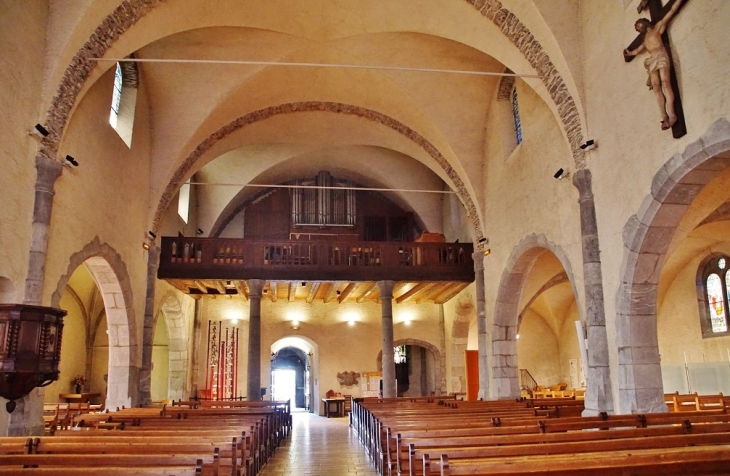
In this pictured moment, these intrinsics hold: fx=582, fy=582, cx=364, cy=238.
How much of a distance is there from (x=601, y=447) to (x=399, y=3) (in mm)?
9401

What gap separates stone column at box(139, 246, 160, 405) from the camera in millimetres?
13969

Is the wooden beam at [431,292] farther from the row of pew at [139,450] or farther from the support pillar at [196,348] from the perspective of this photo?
the row of pew at [139,450]

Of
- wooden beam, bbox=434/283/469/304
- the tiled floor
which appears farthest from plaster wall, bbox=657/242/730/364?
the tiled floor

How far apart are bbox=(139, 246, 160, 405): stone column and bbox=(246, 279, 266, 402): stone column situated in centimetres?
269

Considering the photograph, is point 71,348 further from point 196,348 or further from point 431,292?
point 431,292

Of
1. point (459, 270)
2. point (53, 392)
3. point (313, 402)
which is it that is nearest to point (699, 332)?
point (459, 270)

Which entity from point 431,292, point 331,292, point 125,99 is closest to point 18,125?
point 125,99

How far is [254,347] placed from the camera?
54.5 feet

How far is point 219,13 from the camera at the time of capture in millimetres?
11547

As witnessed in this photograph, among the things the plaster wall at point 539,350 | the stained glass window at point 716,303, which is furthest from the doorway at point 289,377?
the stained glass window at point 716,303

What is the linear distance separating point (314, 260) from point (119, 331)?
18.4 feet

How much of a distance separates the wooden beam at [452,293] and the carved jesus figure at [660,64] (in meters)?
11.0

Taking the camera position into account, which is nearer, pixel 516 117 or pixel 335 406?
pixel 516 117

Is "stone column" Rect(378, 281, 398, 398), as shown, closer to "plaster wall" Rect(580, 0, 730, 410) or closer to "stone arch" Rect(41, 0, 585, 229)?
"stone arch" Rect(41, 0, 585, 229)
